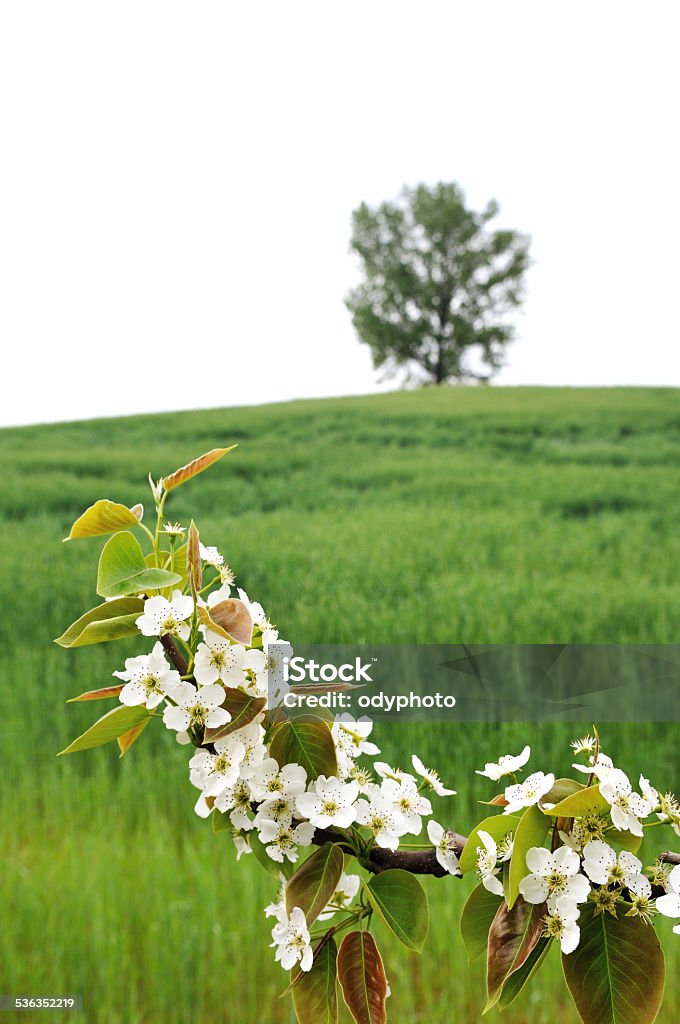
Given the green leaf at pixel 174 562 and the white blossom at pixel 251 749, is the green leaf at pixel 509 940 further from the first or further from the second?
the green leaf at pixel 174 562

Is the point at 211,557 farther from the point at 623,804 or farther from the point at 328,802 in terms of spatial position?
the point at 623,804

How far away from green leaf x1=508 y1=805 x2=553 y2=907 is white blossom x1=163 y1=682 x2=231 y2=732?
203 millimetres

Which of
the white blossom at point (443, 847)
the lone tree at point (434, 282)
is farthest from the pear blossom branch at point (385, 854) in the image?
the lone tree at point (434, 282)

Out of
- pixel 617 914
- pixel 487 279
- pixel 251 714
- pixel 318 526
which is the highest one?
pixel 487 279

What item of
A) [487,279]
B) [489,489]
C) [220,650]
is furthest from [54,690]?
[487,279]

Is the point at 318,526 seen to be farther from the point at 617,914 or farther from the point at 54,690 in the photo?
the point at 617,914

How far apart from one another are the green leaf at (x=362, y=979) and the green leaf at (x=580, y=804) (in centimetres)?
18

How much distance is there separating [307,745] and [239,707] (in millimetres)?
59

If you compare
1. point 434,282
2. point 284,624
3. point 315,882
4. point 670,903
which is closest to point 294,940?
point 315,882

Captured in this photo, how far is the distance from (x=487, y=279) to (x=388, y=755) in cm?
2161

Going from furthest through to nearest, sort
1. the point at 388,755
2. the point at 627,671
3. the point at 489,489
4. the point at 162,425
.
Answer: the point at 162,425 → the point at 489,489 → the point at 627,671 → the point at 388,755

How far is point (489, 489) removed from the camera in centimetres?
665

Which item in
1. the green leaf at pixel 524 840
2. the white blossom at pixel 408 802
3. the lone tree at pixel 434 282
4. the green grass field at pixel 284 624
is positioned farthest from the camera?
the lone tree at pixel 434 282

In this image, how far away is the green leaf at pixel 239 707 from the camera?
0.55 meters
